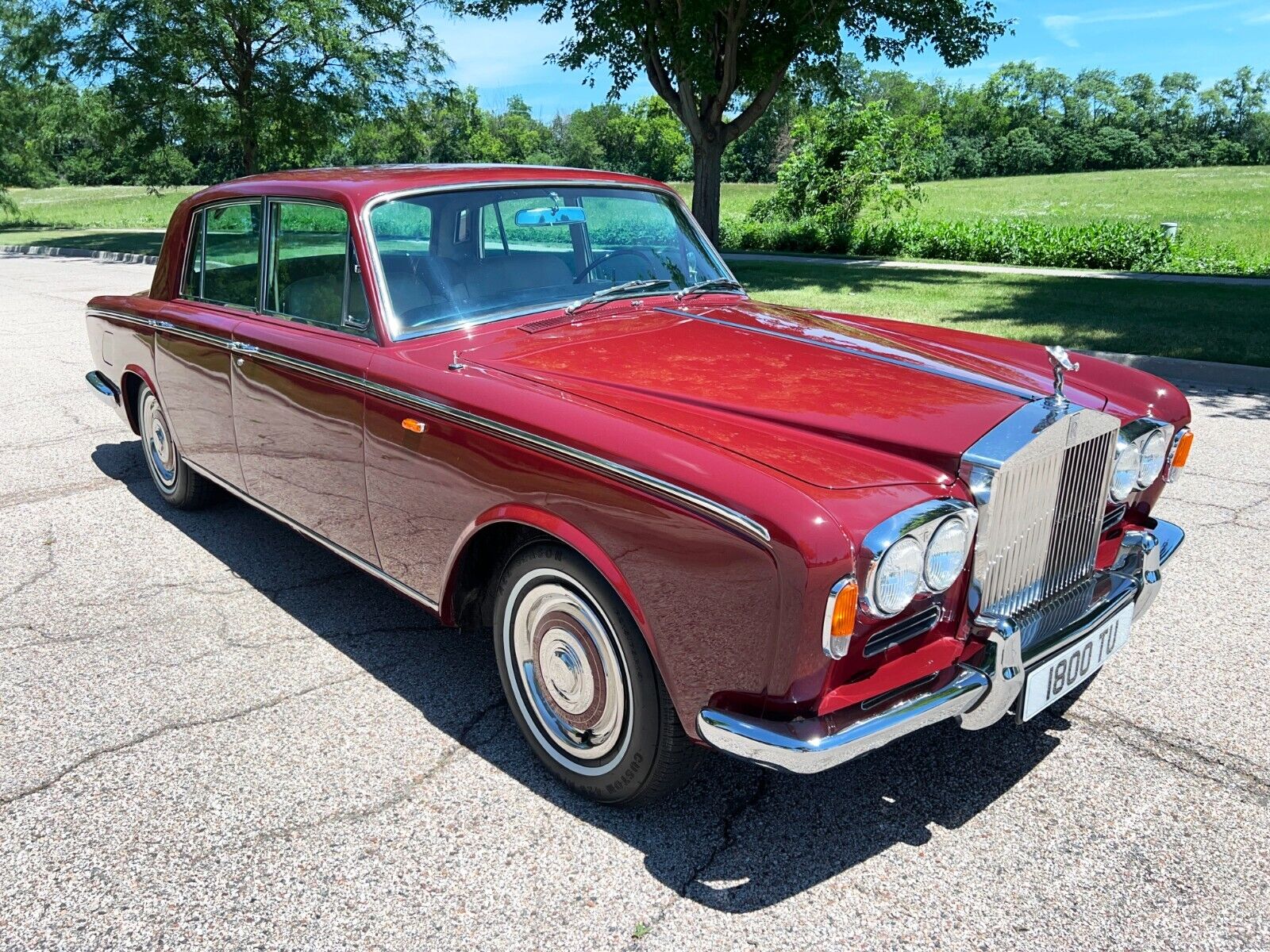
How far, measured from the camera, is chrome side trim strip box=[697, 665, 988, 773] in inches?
83.2

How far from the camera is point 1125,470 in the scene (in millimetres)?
2998

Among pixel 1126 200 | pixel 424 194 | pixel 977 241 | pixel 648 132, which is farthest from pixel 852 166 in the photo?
pixel 648 132

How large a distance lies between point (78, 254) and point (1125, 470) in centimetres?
2435

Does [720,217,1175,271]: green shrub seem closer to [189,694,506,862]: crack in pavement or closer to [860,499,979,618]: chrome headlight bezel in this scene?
[860,499,979,618]: chrome headlight bezel

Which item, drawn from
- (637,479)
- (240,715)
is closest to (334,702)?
(240,715)

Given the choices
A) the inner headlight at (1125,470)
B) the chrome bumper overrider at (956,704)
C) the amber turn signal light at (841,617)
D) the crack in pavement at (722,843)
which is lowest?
the crack in pavement at (722,843)

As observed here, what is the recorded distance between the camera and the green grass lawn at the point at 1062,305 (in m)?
9.02

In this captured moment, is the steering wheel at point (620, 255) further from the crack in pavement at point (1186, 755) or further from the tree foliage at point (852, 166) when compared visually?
the tree foliage at point (852, 166)

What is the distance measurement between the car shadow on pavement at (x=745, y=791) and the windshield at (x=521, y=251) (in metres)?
1.19

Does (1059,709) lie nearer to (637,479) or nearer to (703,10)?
(637,479)

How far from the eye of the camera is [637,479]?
233cm

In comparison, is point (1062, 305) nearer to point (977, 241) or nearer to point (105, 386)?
point (977, 241)

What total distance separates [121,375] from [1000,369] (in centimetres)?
439

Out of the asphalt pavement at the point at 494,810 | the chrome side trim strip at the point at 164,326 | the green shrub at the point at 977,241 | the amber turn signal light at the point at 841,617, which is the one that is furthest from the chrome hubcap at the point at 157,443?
the green shrub at the point at 977,241
